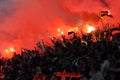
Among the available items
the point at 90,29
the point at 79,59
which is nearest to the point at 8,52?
the point at 90,29

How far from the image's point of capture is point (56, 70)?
51.6 feet

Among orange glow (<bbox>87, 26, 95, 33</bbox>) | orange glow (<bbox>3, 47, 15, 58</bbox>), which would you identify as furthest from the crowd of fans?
orange glow (<bbox>3, 47, 15, 58</bbox>)

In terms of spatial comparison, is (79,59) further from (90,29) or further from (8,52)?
(8,52)

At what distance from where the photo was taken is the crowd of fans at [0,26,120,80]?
13622mm

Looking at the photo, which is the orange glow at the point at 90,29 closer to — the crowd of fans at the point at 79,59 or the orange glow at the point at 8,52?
the crowd of fans at the point at 79,59

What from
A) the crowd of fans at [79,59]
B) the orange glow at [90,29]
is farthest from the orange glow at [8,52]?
the orange glow at [90,29]

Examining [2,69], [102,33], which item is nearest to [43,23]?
[2,69]

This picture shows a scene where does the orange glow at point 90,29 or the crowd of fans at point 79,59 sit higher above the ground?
A: the orange glow at point 90,29

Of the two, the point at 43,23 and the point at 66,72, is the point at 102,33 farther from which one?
the point at 43,23

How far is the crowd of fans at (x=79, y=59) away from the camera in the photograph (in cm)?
1362

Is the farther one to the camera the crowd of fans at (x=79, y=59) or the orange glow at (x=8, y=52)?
the orange glow at (x=8, y=52)

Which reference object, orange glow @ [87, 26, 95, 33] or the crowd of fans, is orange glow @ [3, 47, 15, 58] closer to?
the crowd of fans

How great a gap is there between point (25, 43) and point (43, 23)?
5.70ft

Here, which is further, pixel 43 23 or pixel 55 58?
pixel 43 23
